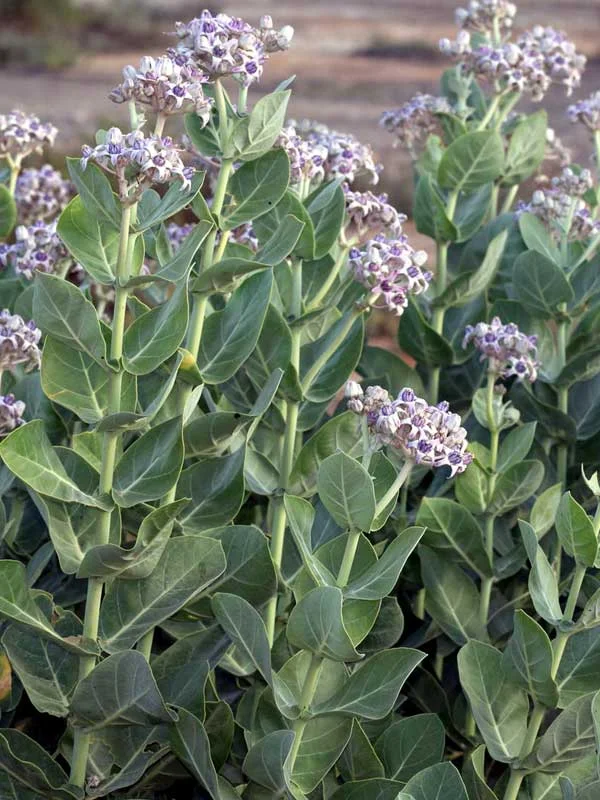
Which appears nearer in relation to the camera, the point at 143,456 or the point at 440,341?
the point at 143,456

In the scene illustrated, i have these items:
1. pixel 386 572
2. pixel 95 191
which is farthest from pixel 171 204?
pixel 386 572

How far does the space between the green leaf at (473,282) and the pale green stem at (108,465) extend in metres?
0.87

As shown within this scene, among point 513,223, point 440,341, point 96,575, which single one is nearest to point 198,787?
point 96,575

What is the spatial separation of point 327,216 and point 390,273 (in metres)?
0.29

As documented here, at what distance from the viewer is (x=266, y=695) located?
1.94 metres

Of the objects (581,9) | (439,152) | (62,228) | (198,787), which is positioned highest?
(62,228)

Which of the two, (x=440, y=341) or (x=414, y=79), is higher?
(x=440, y=341)

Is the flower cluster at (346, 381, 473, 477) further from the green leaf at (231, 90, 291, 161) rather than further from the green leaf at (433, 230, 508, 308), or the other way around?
the green leaf at (433, 230, 508, 308)

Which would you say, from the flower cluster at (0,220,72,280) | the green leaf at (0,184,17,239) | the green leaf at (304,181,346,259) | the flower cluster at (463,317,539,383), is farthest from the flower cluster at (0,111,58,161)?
the flower cluster at (463,317,539,383)

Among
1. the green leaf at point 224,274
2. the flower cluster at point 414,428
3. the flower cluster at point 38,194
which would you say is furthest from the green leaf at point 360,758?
the flower cluster at point 38,194

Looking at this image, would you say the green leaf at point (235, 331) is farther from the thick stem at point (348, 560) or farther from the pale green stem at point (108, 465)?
the thick stem at point (348, 560)

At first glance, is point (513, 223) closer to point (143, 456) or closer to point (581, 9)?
point (143, 456)

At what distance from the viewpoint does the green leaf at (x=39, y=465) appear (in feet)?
5.65

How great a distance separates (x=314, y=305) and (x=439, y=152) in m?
0.69
